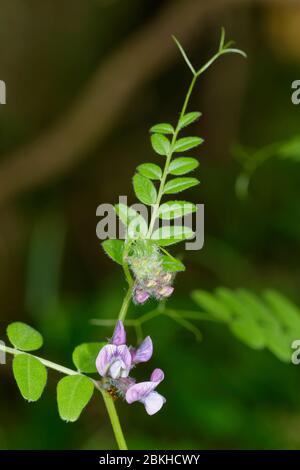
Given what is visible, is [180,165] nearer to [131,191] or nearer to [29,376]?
[29,376]

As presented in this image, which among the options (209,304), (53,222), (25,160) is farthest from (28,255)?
(209,304)

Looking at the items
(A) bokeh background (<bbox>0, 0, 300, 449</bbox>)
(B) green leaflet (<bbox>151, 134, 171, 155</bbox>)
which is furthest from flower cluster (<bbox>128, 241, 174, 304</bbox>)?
(A) bokeh background (<bbox>0, 0, 300, 449</bbox>)

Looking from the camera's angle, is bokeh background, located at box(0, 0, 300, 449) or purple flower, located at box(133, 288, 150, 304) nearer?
purple flower, located at box(133, 288, 150, 304)

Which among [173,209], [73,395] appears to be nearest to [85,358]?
[73,395]

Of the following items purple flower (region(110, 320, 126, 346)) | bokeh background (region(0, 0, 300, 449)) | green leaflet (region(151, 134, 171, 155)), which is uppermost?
bokeh background (region(0, 0, 300, 449))

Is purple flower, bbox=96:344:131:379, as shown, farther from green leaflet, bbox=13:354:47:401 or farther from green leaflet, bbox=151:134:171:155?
green leaflet, bbox=151:134:171:155

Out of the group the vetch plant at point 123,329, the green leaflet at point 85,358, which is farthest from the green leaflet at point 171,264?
the green leaflet at point 85,358

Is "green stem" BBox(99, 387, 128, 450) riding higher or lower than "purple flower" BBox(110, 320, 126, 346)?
lower
